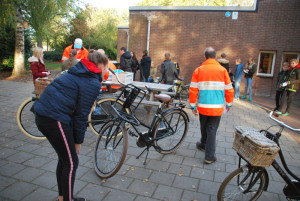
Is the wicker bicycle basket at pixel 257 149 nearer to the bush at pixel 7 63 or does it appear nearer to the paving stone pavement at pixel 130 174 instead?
the paving stone pavement at pixel 130 174

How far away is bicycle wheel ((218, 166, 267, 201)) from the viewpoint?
276 cm

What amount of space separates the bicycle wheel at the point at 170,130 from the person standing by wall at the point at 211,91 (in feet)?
1.47

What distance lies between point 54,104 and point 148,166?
6.88ft

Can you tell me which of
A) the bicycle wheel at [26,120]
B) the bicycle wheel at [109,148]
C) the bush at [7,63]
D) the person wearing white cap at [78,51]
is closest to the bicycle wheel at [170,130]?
the bicycle wheel at [109,148]

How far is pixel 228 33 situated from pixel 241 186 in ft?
36.8

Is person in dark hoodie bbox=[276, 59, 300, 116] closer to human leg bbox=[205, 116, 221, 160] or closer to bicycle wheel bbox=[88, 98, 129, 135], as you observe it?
human leg bbox=[205, 116, 221, 160]

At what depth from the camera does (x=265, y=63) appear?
12820 millimetres

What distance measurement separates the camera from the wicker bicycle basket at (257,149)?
7.91 feet

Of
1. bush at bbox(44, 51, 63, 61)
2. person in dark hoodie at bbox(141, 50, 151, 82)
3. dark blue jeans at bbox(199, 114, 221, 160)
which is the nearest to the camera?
dark blue jeans at bbox(199, 114, 221, 160)

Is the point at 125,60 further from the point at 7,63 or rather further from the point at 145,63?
the point at 7,63

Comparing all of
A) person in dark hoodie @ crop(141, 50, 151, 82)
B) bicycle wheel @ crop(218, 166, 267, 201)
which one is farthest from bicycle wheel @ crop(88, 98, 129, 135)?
person in dark hoodie @ crop(141, 50, 151, 82)

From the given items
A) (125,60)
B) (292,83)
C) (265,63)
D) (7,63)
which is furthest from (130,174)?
(7,63)

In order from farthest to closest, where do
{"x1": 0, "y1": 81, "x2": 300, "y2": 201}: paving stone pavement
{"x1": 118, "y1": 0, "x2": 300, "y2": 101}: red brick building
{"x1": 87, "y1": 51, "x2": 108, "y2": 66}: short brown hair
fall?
{"x1": 118, "y1": 0, "x2": 300, "y2": 101}: red brick building, {"x1": 0, "y1": 81, "x2": 300, "y2": 201}: paving stone pavement, {"x1": 87, "y1": 51, "x2": 108, "y2": 66}: short brown hair

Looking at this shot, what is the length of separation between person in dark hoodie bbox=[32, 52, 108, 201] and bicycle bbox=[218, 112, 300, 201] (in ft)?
5.78
